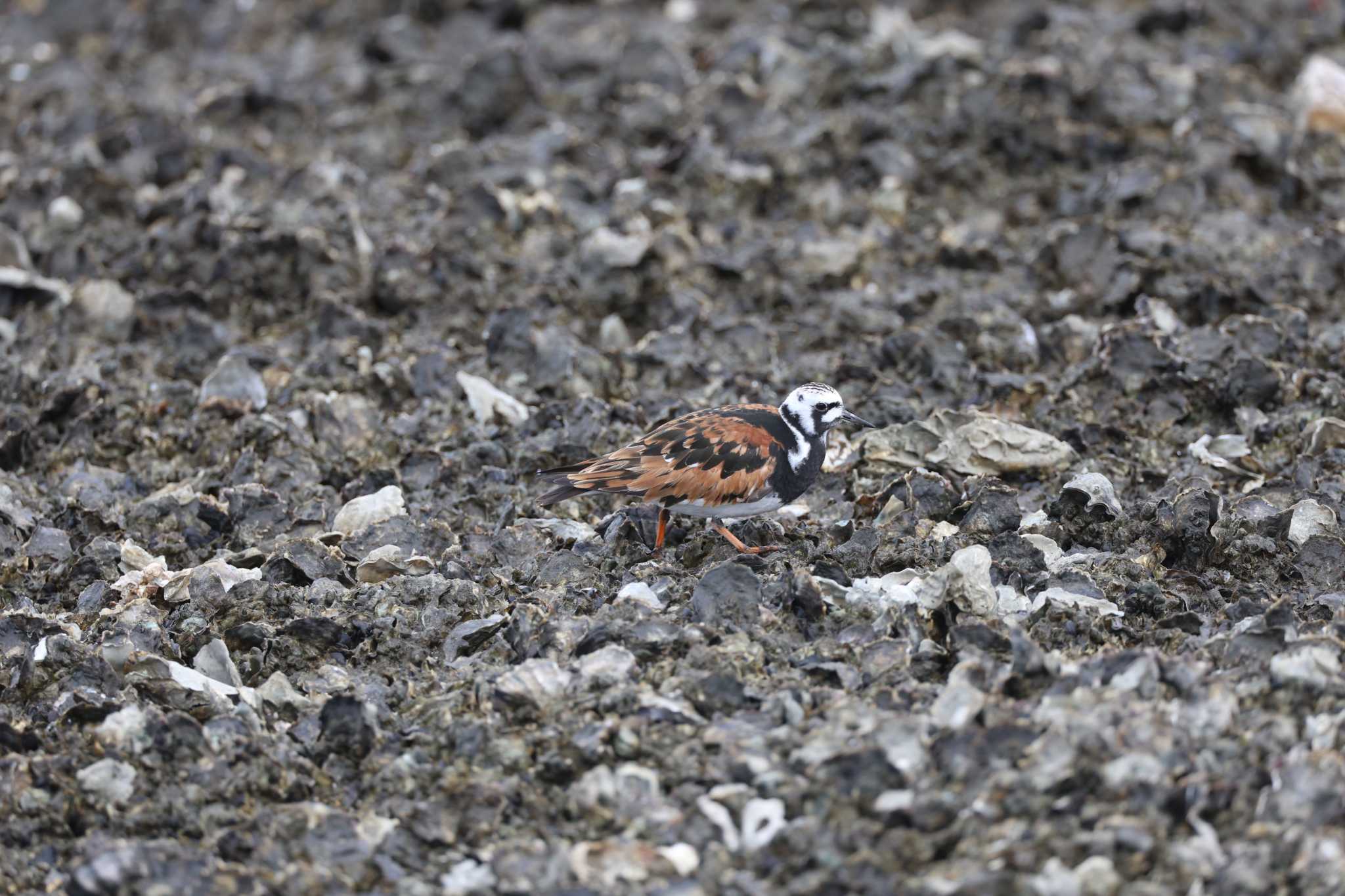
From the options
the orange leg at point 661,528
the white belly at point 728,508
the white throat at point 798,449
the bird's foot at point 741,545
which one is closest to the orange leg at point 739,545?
the bird's foot at point 741,545

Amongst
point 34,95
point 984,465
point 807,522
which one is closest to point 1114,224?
point 984,465

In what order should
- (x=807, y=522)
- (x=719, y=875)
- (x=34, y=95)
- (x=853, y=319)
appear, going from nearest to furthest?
(x=719, y=875) < (x=807, y=522) < (x=853, y=319) < (x=34, y=95)

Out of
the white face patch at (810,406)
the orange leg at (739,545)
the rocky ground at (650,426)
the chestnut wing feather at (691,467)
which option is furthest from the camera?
the white face patch at (810,406)

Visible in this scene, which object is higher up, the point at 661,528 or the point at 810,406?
the point at 810,406

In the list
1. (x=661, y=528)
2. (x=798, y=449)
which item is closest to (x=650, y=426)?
(x=661, y=528)

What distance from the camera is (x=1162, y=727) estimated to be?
509cm

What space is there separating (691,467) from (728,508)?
0.26 m

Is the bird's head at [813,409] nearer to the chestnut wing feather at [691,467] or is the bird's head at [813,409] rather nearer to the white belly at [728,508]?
the chestnut wing feather at [691,467]

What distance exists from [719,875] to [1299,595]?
3.05 metres

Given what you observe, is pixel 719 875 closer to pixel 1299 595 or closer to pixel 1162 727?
pixel 1162 727

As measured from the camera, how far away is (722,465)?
671cm

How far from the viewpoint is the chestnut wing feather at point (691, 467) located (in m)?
6.70

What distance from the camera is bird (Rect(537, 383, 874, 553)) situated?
6715mm

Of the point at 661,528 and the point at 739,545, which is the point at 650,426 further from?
the point at 739,545
